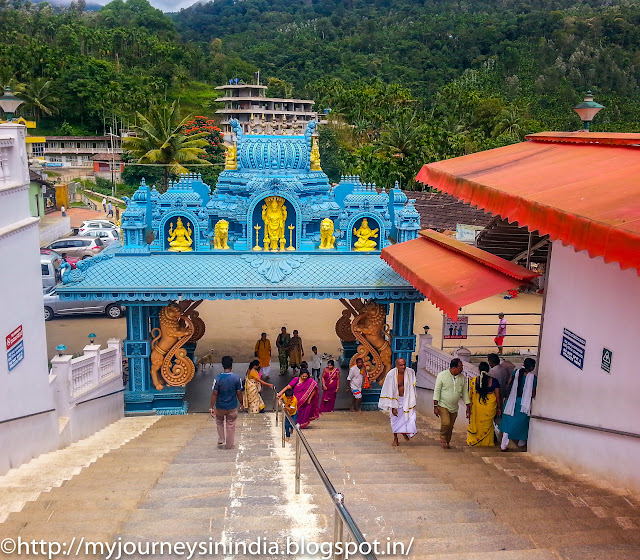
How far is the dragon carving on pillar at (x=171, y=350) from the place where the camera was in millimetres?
10641

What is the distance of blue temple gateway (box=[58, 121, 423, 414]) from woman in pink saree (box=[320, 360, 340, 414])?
841 mm

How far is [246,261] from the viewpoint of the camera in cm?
1084

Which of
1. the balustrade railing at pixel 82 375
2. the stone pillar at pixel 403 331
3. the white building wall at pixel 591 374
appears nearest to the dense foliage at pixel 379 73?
the stone pillar at pixel 403 331

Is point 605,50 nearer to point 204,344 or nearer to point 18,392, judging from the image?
point 204,344

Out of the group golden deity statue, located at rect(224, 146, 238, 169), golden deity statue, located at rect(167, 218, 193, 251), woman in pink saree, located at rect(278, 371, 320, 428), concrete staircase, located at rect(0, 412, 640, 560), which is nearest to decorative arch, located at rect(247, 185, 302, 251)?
golden deity statue, located at rect(167, 218, 193, 251)

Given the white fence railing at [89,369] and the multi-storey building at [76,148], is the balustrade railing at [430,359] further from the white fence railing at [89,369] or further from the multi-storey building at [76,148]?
the multi-storey building at [76,148]

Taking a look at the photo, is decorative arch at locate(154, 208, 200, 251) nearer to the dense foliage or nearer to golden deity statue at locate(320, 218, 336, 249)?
golden deity statue at locate(320, 218, 336, 249)

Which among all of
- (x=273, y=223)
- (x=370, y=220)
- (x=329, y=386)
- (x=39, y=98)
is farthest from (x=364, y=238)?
(x=39, y=98)

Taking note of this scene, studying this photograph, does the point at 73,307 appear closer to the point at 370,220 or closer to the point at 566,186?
the point at 370,220

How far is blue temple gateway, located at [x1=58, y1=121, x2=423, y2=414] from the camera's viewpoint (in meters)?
10.4

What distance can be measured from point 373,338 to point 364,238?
1812 millimetres

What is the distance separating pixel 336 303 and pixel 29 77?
2211 inches

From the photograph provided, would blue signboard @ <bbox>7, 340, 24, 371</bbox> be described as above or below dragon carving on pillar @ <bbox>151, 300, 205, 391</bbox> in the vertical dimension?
above

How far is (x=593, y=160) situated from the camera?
745cm
